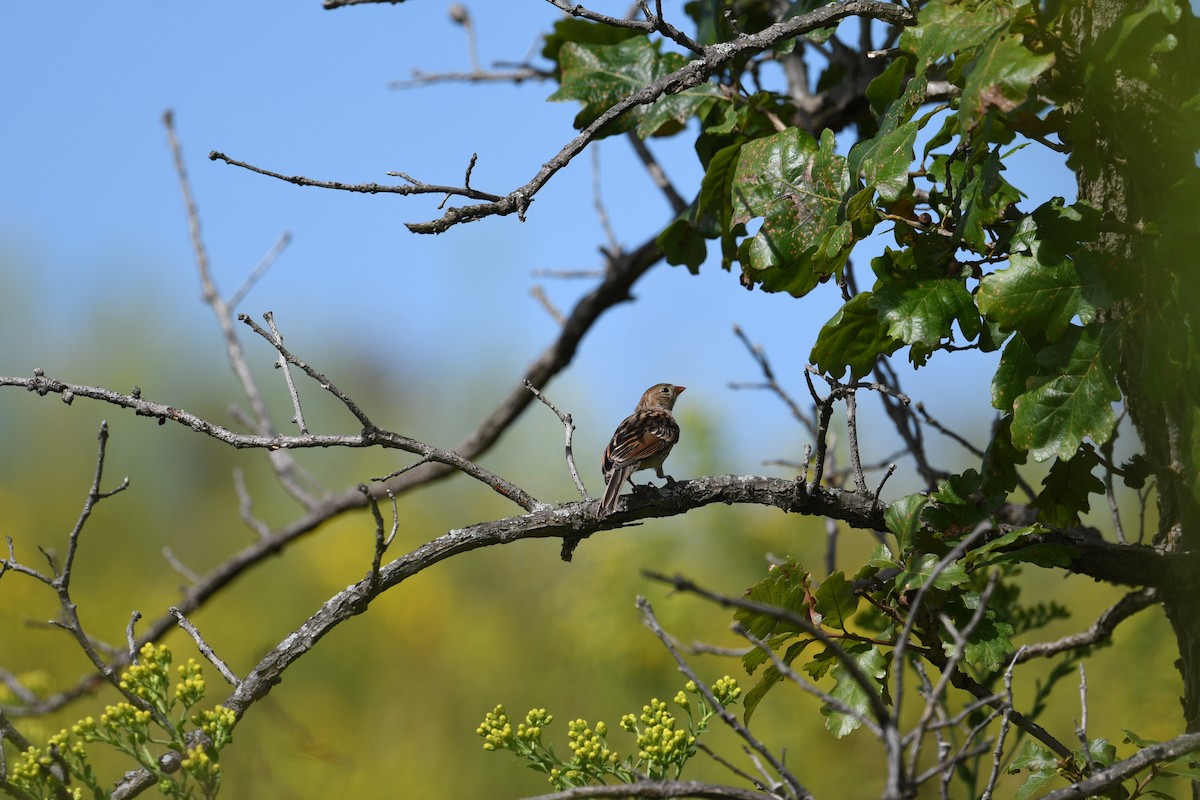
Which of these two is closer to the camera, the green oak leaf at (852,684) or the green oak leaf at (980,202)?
the green oak leaf at (980,202)

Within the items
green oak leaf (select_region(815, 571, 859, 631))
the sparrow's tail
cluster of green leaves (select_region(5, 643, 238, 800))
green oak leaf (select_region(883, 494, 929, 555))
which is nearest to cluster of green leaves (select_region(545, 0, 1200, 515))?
green oak leaf (select_region(883, 494, 929, 555))

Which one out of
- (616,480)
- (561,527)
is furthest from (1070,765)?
(616,480)

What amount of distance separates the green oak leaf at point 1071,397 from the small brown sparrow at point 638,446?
164 centimetres

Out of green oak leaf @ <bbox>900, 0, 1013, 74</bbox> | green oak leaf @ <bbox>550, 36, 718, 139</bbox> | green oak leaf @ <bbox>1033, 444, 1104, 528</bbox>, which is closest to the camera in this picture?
green oak leaf @ <bbox>900, 0, 1013, 74</bbox>

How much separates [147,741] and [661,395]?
4.52 m

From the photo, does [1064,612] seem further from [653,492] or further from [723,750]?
[723,750]

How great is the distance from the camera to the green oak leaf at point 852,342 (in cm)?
290

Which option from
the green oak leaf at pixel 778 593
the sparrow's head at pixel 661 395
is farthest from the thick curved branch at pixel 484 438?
the green oak leaf at pixel 778 593

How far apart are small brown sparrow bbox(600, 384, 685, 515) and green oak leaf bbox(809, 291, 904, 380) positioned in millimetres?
1167

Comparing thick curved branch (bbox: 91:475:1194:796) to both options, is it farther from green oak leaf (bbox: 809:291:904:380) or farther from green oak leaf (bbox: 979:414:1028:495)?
green oak leaf (bbox: 809:291:904:380)

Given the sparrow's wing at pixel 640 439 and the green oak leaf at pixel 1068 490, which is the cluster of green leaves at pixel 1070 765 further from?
the sparrow's wing at pixel 640 439

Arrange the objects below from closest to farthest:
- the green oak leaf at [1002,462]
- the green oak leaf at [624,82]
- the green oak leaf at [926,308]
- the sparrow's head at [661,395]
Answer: the green oak leaf at [926,308], the green oak leaf at [1002,462], the green oak leaf at [624,82], the sparrow's head at [661,395]

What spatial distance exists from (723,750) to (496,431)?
9.77ft

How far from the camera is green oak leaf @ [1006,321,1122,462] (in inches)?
100.0
